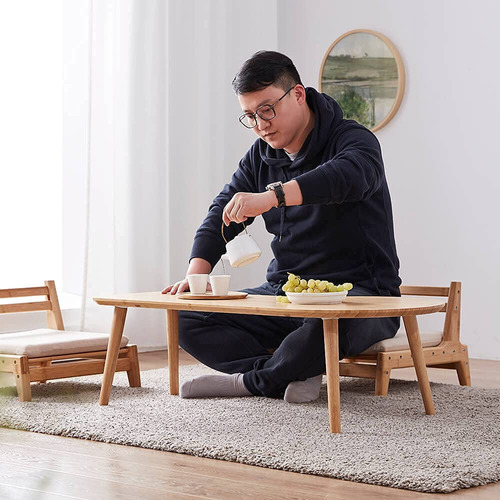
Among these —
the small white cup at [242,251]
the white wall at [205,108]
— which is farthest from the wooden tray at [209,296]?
the white wall at [205,108]

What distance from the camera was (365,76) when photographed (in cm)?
428

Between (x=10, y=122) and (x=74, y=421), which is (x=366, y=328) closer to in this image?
(x=74, y=421)

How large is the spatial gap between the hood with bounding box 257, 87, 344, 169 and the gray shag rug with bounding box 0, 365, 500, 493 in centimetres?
72

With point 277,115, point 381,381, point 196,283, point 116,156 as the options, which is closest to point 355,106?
point 116,156

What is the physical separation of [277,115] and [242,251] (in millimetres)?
453

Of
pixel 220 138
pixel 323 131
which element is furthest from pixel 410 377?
pixel 220 138

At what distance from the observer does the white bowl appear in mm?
2035

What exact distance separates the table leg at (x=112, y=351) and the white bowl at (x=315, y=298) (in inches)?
24.5

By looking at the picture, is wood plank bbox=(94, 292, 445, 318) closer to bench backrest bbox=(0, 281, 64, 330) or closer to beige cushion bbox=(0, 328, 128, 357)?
beige cushion bbox=(0, 328, 128, 357)

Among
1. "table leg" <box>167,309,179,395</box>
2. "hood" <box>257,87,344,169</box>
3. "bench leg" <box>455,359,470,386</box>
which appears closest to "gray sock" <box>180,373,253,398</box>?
"table leg" <box>167,309,179,395</box>

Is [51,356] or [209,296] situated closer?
[209,296]

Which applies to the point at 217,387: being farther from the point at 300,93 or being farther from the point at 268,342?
the point at 300,93

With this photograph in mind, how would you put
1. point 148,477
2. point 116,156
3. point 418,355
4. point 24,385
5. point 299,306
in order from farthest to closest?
point 116,156
point 24,385
point 418,355
point 299,306
point 148,477

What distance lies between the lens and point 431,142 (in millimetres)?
4035
